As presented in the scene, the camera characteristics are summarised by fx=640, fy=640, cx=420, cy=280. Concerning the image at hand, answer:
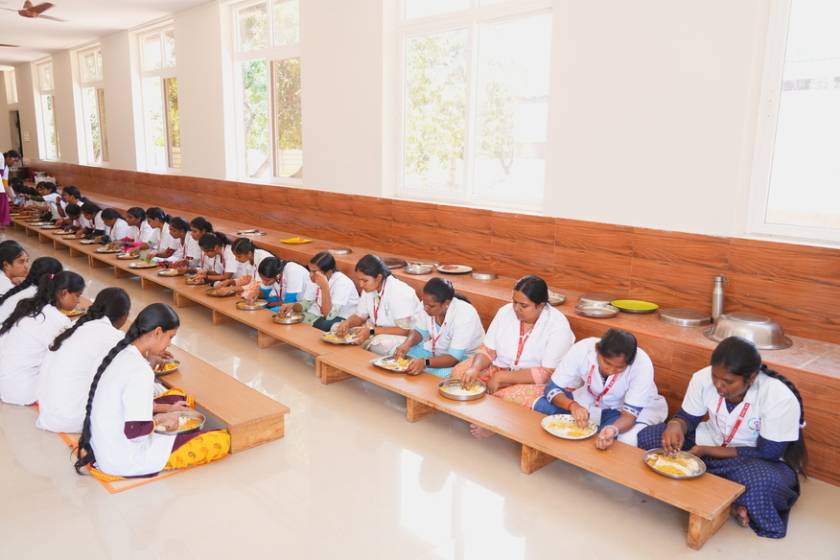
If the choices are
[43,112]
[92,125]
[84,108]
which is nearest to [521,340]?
[92,125]

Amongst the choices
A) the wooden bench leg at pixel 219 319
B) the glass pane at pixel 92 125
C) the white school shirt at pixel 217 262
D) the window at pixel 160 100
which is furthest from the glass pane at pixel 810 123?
the glass pane at pixel 92 125

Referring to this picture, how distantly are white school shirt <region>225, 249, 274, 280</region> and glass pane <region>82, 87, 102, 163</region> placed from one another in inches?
366

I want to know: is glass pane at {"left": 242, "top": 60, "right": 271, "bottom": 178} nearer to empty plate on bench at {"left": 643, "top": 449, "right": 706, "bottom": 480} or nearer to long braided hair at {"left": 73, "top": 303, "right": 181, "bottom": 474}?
long braided hair at {"left": 73, "top": 303, "right": 181, "bottom": 474}

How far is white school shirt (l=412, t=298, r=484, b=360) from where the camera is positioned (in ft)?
14.5

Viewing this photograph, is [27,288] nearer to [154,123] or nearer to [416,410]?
[416,410]

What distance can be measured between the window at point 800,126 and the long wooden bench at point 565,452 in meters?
1.99

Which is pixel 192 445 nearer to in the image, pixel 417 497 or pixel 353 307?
pixel 417 497

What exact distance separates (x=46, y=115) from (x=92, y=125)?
3.12 meters

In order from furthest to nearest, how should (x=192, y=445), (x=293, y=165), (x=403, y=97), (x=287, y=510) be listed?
(x=293, y=165)
(x=403, y=97)
(x=192, y=445)
(x=287, y=510)

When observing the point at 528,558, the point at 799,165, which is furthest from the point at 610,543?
the point at 799,165

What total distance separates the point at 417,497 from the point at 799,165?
3105 mm

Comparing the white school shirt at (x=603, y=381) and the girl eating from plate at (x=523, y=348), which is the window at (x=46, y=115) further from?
the white school shirt at (x=603, y=381)

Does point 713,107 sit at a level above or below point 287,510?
above

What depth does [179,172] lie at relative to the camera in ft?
37.0
